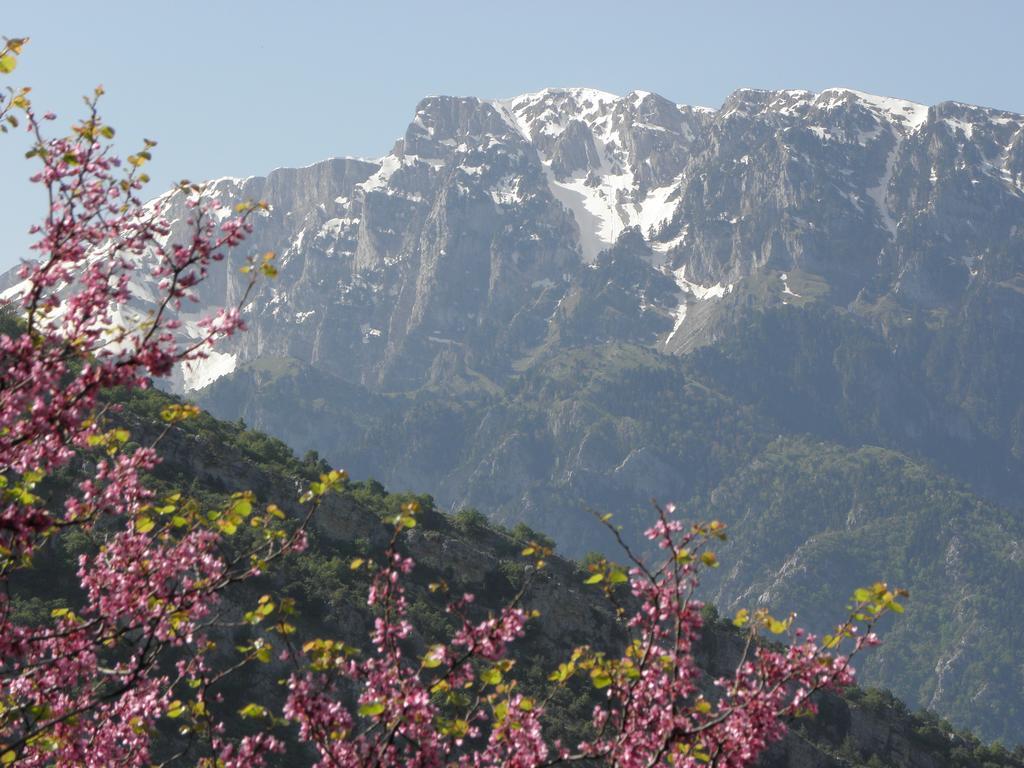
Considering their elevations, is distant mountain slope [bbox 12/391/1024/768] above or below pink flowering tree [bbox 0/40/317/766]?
below

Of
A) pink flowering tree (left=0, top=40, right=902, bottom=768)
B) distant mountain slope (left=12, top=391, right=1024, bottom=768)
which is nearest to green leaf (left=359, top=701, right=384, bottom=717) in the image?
pink flowering tree (left=0, top=40, right=902, bottom=768)

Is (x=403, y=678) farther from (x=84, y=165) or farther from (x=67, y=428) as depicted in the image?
(x=84, y=165)

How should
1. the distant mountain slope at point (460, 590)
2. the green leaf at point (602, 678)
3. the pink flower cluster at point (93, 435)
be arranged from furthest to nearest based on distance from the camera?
the distant mountain slope at point (460, 590), the green leaf at point (602, 678), the pink flower cluster at point (93, 435)

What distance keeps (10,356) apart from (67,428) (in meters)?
1.06

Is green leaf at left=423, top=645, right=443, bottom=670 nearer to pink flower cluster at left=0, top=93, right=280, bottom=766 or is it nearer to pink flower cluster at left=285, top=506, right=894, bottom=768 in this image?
pink flower cluster at left=285, top=506, right=894, bottom=768

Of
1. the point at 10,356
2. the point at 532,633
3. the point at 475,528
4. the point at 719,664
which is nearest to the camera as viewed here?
the point at 10,356

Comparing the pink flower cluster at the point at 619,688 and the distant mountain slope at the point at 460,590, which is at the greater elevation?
the pink flower cluster at the point at 619,688

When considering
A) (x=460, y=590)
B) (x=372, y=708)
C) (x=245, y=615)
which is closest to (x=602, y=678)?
(x=372, y=708)

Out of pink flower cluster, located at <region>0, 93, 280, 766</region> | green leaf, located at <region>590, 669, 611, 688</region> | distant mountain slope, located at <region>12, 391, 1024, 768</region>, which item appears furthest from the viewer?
distant mountain slope, located at <region>12, 391, 1024, 768</region>

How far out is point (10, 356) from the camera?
14922mm

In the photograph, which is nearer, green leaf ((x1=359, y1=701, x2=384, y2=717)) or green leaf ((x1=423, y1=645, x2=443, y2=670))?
green leaf ((x1=359, y1=701, x2=384, y2=717))

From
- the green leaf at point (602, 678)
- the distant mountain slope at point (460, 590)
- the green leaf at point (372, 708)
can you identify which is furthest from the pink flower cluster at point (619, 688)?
the distant mountain slope at point (460, 590)

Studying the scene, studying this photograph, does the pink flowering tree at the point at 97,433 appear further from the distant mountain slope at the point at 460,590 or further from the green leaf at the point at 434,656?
the distant mountain slope at the point at 460,590

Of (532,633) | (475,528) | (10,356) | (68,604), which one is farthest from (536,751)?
(475,528)
